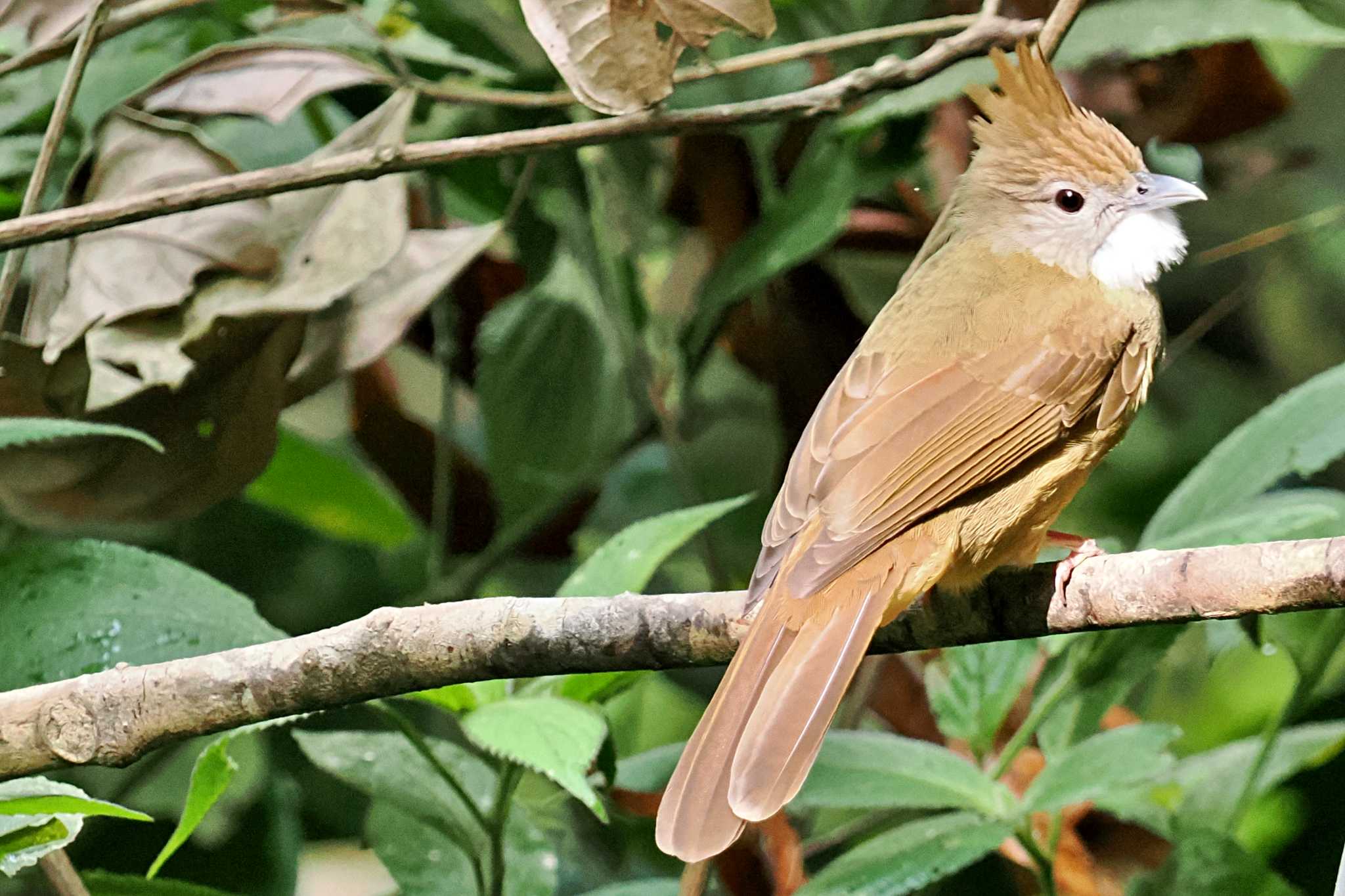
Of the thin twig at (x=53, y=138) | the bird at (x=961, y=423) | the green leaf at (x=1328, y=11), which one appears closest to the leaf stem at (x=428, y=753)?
the bird at (x=961, y=423)

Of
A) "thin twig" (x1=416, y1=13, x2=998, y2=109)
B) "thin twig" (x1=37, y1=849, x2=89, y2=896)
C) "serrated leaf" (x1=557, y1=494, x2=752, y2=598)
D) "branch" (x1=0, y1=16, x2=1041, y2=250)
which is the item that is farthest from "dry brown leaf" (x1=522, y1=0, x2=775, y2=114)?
"thin twig" (x1=37, y1=849, x2=89, y2=896)

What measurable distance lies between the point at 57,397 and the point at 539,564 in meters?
1.27

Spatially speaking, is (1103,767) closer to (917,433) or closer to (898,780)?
(898,780)

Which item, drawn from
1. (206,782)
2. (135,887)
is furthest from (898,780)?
(135,887)

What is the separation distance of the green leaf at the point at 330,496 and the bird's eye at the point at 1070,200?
1417 mm

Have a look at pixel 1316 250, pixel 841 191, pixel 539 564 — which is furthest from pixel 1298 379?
pixel 539 564

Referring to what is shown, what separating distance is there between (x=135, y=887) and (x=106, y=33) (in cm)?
124

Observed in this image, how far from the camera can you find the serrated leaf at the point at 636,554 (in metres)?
1.84

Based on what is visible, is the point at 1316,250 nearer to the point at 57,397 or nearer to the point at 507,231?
the point at 507,231

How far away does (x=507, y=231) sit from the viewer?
284cm

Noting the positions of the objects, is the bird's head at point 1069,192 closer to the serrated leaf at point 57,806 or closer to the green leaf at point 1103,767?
the green leaf at point 1103,767

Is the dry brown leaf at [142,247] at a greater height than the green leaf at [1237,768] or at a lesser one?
greater

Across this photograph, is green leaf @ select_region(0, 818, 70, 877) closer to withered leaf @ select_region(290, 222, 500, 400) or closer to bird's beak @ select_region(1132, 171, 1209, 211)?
withered leaf @ select_region(290, 222, 500, 400)

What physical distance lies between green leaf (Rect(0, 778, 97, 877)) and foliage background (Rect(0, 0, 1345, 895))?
0.39 meters
